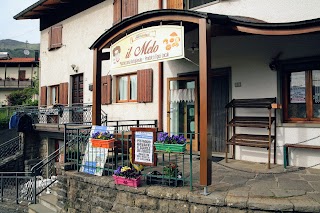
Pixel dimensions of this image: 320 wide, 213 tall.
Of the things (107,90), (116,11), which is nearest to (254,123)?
(107,90)

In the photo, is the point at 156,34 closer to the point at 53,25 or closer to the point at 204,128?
the point at 204,128

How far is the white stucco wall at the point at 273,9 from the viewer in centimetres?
566

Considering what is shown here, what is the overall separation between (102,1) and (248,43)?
22.0 ft

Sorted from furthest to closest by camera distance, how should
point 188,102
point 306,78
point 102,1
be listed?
point 102,1, point 188,102, point 306,78

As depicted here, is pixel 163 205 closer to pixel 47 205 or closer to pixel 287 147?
pixel 287 147

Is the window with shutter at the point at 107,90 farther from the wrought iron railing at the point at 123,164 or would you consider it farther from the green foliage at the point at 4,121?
the green foliage at the point at 4,121

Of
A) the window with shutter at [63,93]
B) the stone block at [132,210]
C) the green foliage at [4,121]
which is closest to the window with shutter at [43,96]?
the window with shutter at [63,93]

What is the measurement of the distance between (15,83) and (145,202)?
108 feet

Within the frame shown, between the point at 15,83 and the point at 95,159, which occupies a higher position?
the point at 15,83

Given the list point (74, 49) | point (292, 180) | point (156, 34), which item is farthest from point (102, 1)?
point (292, 180)

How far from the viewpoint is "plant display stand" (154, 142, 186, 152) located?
432 cm

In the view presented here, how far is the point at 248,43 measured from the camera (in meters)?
6.52

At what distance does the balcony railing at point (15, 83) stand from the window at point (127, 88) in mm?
26216

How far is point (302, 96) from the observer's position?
235 inches
